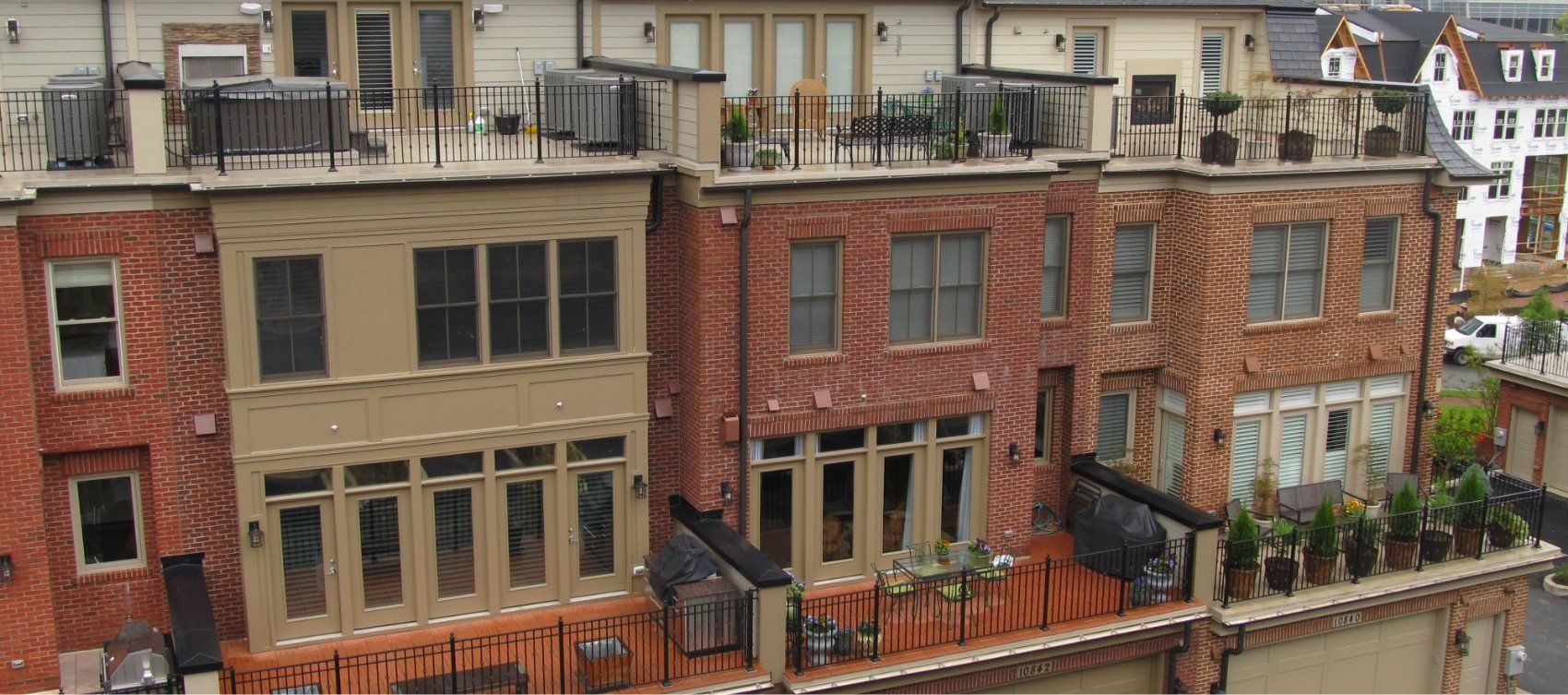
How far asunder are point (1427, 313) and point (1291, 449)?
3008 millimetres

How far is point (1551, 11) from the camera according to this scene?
4429 inches

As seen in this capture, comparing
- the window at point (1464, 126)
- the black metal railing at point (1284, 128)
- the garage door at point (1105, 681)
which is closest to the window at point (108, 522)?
the garage door at point (1105, 681)

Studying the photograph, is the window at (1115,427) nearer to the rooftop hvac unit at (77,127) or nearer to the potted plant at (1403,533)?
the potted plant at (1403,533)

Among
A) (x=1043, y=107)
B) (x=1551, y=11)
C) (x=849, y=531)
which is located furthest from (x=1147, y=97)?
(x=1551, y=11)

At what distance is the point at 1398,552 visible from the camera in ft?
71.9

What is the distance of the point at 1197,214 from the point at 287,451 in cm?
1281

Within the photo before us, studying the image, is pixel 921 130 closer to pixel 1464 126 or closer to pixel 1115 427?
pixel 1115 427

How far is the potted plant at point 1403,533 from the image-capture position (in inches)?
861

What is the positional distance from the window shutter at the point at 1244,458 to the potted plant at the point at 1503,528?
11.4ft

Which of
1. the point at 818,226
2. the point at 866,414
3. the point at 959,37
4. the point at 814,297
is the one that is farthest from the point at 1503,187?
the point at 818,226

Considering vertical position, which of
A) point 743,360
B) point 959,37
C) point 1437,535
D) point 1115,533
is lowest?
point 1437,535

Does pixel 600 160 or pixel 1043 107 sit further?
pixel 1043 107

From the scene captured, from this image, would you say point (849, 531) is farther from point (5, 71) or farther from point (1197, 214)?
→ point (5, 71)

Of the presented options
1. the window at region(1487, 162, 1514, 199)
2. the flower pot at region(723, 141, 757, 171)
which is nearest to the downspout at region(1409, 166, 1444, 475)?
the flower pot at region(723, 141, 757, 171)
